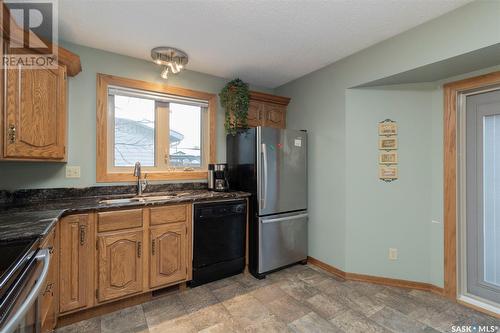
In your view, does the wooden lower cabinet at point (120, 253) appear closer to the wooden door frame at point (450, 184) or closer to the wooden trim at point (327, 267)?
the wooden trim at point (327, 267)

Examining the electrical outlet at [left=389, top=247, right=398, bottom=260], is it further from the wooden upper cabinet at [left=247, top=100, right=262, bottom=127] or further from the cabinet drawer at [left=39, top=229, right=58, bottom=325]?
the cabinet drawer at [left=39, top=229, right=58, bottom=325]

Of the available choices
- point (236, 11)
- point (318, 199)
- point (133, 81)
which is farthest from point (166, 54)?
point (318, 199)

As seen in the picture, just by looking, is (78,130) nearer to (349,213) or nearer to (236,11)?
(236,11)

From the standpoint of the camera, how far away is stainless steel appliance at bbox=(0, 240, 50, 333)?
0.73 metres

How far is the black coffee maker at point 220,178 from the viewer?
2.79 metres

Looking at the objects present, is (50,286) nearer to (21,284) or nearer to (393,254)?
(21,284)

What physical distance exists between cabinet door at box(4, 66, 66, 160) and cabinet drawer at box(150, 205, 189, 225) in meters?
0.91

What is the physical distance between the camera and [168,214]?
2.16 m

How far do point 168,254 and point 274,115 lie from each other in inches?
86.6

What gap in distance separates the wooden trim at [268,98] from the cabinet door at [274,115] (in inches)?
2.2

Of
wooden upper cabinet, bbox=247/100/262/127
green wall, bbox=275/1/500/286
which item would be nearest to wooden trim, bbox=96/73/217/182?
wooden upper cabinet, bbox=247/100/262/127

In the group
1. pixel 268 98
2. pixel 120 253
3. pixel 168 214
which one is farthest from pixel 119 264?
pixel 268 98

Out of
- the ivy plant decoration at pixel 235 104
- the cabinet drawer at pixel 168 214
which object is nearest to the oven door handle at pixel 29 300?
the cabinet drawer at pixel 168 214

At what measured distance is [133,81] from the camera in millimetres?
2479
